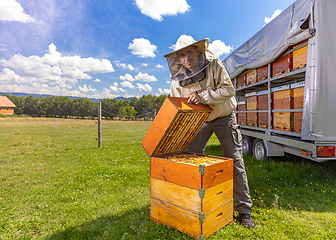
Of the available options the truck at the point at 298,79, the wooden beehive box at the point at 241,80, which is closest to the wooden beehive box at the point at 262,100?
the truck at the point at 298,79

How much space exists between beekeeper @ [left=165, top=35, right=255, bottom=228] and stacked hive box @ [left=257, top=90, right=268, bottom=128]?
3.19 metres

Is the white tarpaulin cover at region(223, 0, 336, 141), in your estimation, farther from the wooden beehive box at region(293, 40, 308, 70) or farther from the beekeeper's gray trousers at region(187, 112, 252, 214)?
the beekeeper's gray trousers at region(187, 112, 252, 214)

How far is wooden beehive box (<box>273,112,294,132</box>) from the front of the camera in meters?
4.64

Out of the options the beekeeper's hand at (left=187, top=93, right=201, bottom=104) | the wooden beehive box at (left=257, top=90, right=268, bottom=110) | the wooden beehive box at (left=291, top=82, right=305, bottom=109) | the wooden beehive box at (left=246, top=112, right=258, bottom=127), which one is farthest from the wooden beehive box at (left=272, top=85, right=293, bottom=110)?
the beekeeper's hand at (left=187, top=93, right=201, bottom=104)

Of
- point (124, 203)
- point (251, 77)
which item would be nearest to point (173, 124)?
point (124, 203)

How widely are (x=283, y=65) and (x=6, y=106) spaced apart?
69086 millimetres

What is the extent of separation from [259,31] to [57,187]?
7263mm

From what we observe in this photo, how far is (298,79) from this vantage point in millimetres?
5148

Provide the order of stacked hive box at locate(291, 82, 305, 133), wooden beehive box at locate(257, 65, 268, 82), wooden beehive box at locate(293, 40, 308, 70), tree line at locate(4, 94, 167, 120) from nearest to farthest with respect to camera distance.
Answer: wooden beehive box at locate(293, 40, 308, 70), stacked hive box at locate(291, 82, 305, 133), wooden beehive box at locate(257, 65, 268, 82), tree line at locate(4, 94, 167, 120)

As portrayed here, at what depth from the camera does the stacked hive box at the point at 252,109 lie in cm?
641

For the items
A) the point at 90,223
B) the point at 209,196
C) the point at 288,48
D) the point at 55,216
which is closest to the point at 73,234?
the point at 90,223

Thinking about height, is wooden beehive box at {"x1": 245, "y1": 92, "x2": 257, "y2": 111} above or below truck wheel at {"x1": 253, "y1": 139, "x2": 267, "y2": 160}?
above

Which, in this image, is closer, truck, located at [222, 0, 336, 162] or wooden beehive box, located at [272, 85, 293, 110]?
truck, located at [222, 0, 336, 162]

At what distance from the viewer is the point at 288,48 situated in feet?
15.4
